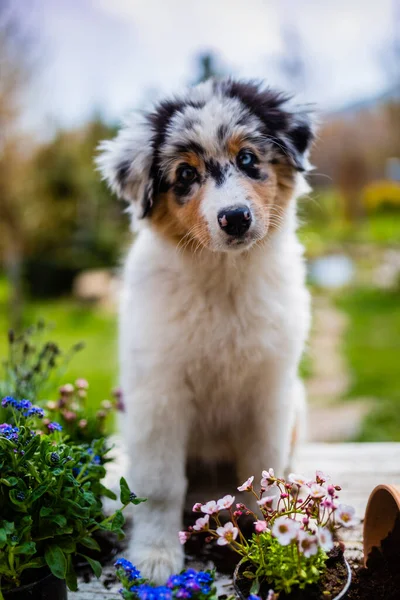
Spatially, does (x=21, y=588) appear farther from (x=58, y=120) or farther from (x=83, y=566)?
(x=58, y=120)

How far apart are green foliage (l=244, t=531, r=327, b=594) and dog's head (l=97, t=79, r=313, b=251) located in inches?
44.7

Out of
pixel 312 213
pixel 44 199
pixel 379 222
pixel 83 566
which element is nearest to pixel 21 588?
pixel 83 566

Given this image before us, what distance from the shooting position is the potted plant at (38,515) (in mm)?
2082

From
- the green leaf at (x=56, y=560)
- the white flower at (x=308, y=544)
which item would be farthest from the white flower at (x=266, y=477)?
the green leaf at (x=56, y=560)

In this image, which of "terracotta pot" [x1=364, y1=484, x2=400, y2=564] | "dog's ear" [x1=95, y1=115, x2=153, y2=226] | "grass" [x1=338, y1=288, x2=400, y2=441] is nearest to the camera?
"terracotta pot" [x1=364, y1=484, x2=400, y2=564]

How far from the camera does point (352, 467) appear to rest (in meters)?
3.63

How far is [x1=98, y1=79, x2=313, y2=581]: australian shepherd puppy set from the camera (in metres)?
2.73

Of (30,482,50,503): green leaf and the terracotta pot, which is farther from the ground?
(30,482,50,503): green leaf

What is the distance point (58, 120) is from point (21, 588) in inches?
424

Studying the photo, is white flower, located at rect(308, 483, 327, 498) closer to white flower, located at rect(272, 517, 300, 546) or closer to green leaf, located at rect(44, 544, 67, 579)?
white flower, located at rect(272, 517, 300, 546)

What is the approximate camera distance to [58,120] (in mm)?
11820

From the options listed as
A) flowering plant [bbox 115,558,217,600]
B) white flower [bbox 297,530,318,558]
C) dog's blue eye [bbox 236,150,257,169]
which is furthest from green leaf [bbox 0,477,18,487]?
dog's blue eye [bbox 236,150,257,169]

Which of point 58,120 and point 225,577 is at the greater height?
point 58,120

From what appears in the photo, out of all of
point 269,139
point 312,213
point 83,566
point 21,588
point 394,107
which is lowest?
point 83,566
